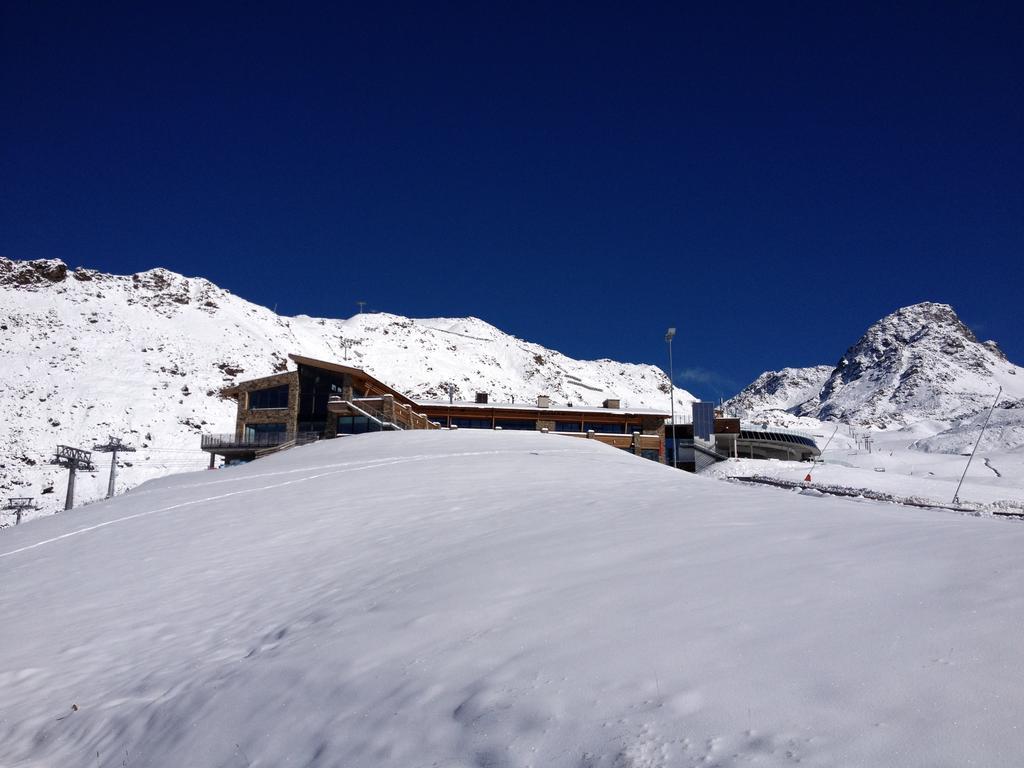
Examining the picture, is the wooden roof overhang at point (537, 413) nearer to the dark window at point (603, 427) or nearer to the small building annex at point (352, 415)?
the small building annex at point (352, 415)

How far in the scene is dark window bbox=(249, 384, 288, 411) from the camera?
48.2 metres

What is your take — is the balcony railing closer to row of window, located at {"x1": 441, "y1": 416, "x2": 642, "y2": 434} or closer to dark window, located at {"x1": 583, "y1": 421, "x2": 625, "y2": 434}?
row of window, located at {"x1": 441, "y1": 416, "x2": 642, "y2": 434}

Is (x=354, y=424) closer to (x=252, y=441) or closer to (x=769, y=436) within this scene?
(x=252, y=441)

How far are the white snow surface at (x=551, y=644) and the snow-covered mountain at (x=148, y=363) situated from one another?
52389 millimetres

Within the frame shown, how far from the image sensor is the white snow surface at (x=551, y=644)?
3.55 m

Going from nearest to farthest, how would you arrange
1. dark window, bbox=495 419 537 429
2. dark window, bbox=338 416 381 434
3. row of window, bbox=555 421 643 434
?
dark window, bbox=338 416 381 434 → dark window, bbox=495 419 537 429 → row of window, bbox=555 421 643 434

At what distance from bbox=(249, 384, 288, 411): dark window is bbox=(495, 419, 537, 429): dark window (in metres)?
17.5

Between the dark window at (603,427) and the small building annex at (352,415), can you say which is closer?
the small building annex at (352,415)

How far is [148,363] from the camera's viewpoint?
94688 mm

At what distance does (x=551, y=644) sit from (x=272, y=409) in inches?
1835

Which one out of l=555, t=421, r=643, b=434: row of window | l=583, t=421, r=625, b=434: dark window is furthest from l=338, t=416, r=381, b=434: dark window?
l=583, t=421, r=625, b=434: dark window

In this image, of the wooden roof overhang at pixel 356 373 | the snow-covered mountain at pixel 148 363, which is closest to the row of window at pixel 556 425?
the wooden roof overhang at pixel 356 373

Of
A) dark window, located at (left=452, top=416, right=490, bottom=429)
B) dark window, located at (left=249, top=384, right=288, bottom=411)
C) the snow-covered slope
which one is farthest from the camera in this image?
the snow-covered slope

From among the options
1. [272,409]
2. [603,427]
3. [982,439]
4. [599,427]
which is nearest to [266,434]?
[272,409]
